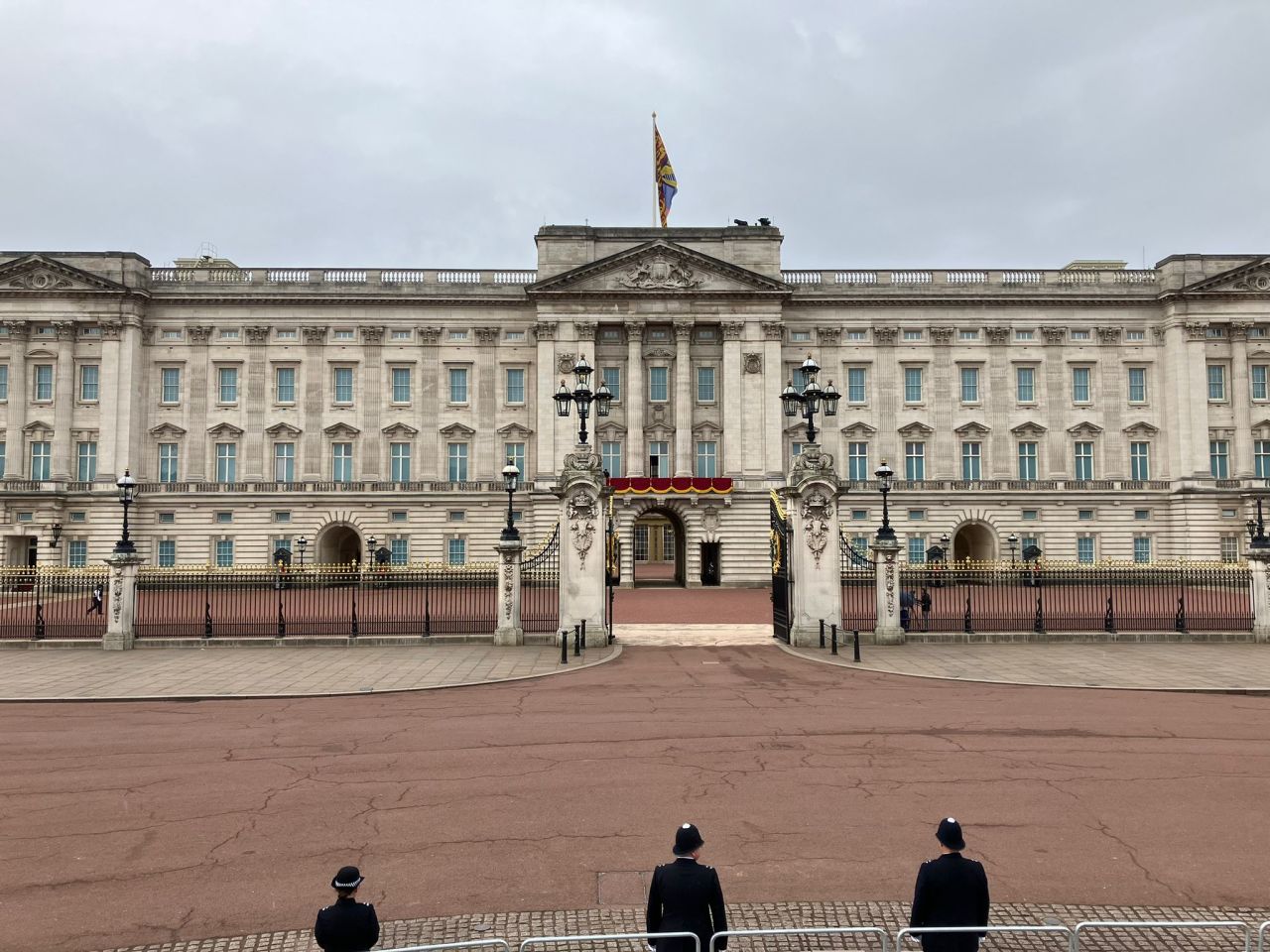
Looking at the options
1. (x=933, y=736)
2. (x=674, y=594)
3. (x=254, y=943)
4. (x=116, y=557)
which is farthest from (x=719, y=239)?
(x=254, y=943)

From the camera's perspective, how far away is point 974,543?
56688mm

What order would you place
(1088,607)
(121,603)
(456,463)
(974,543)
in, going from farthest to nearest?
1. (974,543)
2. (456,463)
3. (1088,607)
4. (121,603)

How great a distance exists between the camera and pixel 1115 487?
53250 mm

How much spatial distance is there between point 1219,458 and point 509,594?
5108 centimetres

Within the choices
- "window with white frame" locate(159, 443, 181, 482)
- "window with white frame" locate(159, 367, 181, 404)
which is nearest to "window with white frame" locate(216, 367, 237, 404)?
"window with white frame" locate(159, 367, 181, 404)

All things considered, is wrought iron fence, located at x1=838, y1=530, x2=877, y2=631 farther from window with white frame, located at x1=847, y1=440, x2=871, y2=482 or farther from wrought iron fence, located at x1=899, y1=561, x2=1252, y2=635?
window with white frame, located at x1=847, y1=440, x2=871, y2=482

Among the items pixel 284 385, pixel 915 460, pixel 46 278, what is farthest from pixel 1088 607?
pixel 46 278

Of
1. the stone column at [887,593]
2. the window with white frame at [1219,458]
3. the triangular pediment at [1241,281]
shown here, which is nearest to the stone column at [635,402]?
the stone column at [887,593]

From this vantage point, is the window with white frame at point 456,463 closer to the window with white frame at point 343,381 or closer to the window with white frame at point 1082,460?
the window with white frame at point 343,381

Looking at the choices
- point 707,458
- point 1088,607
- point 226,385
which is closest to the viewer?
point 1088,607

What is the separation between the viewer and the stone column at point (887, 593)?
76.2ft

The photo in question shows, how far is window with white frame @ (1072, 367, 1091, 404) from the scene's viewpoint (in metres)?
54.3

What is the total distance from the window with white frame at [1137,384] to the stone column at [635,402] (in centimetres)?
3231

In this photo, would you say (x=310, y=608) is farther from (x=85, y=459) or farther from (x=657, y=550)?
(x=657, y=550)
